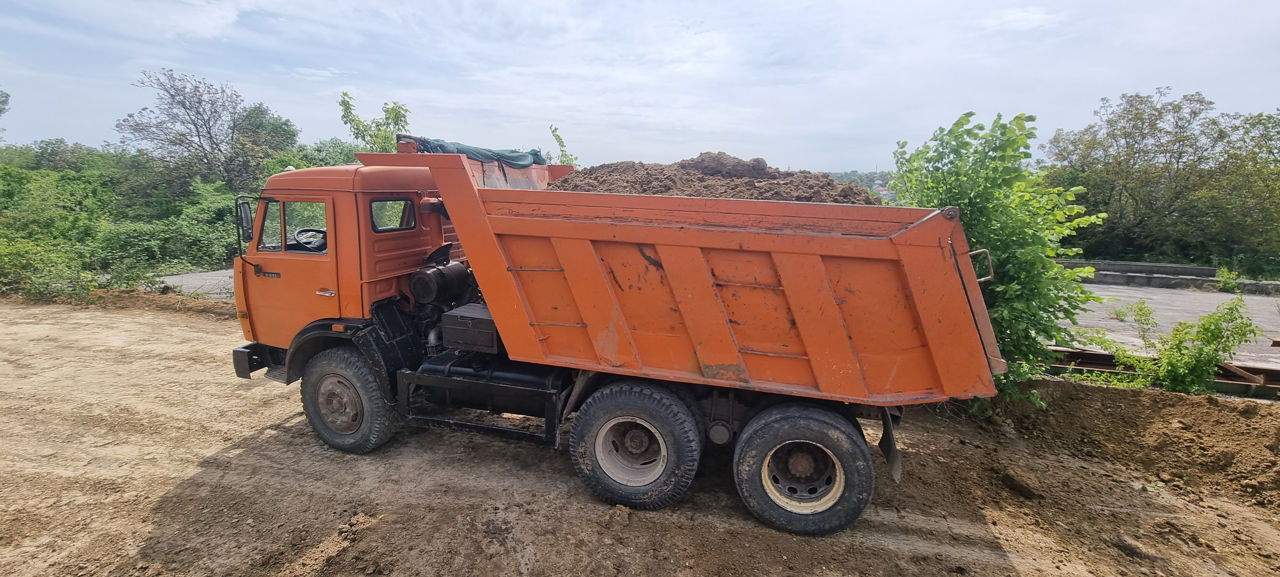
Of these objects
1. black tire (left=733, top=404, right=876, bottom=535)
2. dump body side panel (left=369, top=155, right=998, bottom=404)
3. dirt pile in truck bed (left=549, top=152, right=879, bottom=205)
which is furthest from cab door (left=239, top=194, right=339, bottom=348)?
black tire (left=733, top=404, right=876, bottom=535)

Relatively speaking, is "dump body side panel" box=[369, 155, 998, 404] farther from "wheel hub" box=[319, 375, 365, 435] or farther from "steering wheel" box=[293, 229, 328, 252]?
"wheel hub" box=[319, 375, 365, 435]

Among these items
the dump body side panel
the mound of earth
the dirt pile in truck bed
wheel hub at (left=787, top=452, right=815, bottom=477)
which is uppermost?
the dirt pile in truck bed

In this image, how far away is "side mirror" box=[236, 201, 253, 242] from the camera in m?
4.71

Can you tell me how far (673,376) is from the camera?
368cm

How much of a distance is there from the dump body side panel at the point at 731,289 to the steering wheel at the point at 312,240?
1.65 meters

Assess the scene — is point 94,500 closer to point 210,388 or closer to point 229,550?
point 229,550

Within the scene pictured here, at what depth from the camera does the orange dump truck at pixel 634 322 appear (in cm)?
327

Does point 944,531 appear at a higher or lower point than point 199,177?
lower

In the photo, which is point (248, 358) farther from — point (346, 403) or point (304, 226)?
point (304, 226)

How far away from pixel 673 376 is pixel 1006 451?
3391 mm

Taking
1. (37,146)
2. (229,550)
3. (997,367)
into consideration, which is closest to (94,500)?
(229,550)

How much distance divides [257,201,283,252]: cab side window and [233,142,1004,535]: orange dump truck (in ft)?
0.04

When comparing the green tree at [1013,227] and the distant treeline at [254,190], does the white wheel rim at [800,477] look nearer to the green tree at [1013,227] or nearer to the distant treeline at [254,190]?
the green tree at [1013,227]

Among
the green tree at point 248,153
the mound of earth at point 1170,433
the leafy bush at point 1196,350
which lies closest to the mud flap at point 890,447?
the mound of earth at point 1170,433
